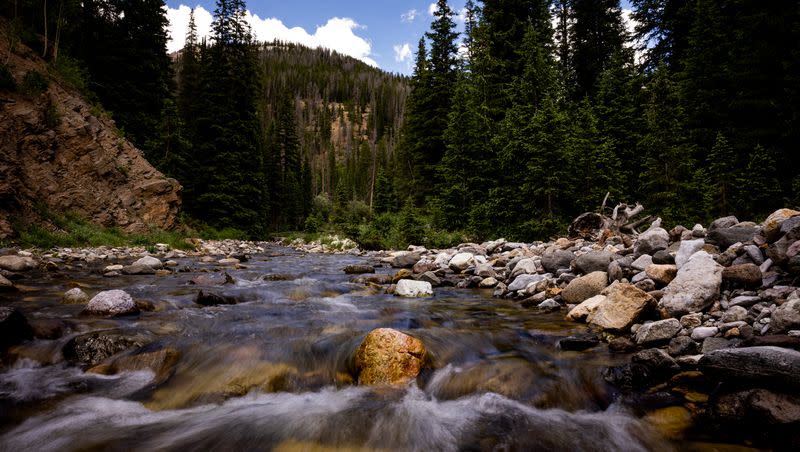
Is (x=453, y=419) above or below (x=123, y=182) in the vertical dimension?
below

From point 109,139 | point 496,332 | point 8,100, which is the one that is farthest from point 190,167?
point 496,332

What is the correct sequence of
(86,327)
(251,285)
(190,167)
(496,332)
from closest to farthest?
(86,327)
(496,332)
(251,285)
(190,167)

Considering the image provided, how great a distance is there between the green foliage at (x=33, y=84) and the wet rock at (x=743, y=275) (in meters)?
21.6

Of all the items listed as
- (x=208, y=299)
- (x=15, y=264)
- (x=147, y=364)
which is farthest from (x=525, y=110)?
(x=15, y=264)

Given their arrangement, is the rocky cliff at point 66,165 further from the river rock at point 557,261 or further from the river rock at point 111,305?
the river rock at point 557,261

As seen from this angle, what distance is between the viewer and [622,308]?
4.71m

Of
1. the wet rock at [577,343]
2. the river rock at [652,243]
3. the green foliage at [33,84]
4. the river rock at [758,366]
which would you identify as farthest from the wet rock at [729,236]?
the green foliage at [33,84]

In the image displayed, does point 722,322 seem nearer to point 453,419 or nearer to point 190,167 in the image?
point 453,419

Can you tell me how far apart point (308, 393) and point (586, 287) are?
15.4 ft

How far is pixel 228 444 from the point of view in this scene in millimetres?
2838

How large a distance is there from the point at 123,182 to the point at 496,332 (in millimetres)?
18693

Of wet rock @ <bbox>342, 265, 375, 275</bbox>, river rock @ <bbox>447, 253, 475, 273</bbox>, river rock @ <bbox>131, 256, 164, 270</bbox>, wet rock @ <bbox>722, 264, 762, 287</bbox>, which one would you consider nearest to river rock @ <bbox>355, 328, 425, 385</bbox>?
wet rock @ <bbox>722, 264, 762, 287</bbox>

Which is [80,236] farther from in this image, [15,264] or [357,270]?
[357,270]

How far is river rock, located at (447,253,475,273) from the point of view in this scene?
10.5 m
